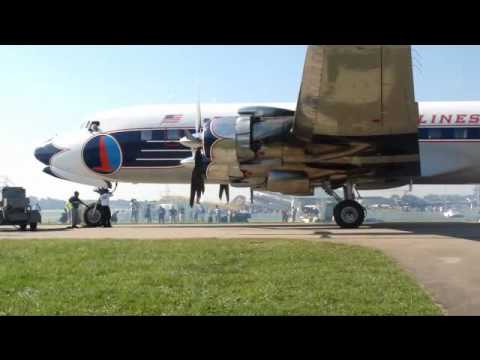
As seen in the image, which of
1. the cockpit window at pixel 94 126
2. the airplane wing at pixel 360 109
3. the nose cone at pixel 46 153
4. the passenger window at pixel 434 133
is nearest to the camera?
the airplane wing at pixel 360 109

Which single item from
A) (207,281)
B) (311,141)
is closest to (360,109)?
(311,141)

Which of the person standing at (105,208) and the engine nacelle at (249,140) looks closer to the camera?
the engine nacelle at (249,140)

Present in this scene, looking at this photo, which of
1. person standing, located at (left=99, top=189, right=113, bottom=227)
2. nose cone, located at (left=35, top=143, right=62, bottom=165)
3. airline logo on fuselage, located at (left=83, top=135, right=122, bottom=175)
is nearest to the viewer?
person standing, located at (left=99, top=189, right=113, bottom=227)

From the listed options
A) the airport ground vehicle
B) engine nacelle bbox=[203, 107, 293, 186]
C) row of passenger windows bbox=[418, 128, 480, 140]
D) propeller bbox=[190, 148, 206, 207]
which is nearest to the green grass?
engine nacelle bbox=[203, 107, 293, 186]

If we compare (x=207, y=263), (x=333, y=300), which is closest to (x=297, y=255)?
(x=207, y=263)

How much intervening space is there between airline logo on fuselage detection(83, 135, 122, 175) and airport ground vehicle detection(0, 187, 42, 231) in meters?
2.97

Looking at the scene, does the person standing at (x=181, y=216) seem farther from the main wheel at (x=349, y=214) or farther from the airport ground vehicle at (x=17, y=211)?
the main wheel at (x=349, y=214)

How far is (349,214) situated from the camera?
1878cm

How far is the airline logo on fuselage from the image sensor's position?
22328 mm

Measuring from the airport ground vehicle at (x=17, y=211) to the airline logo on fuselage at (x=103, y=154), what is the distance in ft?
9.76

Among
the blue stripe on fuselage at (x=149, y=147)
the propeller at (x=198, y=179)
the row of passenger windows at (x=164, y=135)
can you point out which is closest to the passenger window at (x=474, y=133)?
the propeller at (x=198, y=179)

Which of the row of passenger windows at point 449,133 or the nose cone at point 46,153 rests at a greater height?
the row of passenger windows at point 449,133

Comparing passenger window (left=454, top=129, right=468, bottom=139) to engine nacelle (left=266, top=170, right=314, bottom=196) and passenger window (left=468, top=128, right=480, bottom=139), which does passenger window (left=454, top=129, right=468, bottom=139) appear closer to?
passenger window (left=468, top=128, right=480, bottom=139)

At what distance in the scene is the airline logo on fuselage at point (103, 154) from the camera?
22.3 m
